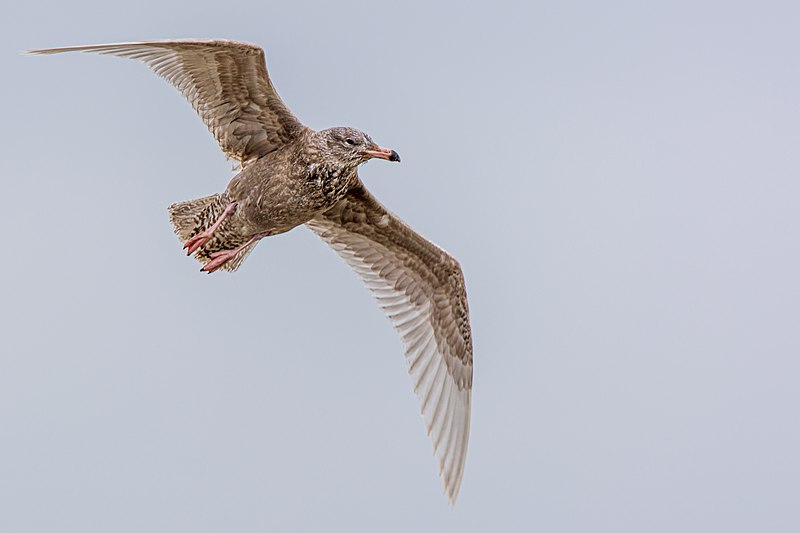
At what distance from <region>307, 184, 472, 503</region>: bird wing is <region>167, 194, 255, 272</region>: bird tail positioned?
3.97 feet

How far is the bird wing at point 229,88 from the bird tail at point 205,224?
0.56 meters

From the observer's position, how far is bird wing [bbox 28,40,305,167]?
10891 mm

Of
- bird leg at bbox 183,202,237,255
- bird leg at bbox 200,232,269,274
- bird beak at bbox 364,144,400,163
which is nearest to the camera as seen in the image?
bird beak at bbox 364,144,400,163

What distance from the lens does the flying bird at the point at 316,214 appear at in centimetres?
1138

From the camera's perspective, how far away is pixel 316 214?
39.0 ft

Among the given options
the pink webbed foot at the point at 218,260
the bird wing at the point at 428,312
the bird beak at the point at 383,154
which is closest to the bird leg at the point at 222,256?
the pink webbed foot at the point at 218,260

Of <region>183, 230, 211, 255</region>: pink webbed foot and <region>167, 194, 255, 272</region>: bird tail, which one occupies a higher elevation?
<region>167, 194, 255, 272</region>: bird tail

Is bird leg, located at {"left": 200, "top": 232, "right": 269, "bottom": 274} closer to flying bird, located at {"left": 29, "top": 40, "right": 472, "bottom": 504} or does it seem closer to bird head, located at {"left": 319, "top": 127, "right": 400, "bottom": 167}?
flying bird, located at {"left": 29, "top": 40, "right": 472, "bottom": 504}

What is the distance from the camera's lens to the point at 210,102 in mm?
11688

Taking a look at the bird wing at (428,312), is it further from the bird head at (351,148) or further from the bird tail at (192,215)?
the bird head at (351,148)

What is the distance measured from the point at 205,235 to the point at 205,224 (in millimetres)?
497

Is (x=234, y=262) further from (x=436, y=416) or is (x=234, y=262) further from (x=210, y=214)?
(x=436, y=416)

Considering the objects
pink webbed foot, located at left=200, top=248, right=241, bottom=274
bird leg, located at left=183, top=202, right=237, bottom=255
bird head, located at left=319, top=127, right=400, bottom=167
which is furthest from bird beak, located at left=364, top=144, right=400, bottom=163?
pink webbed foot, located at left=200, top=248, right=241, bottom=274

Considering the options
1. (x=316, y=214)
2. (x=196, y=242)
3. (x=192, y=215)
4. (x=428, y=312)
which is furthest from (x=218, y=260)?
(x=428, y=312)
